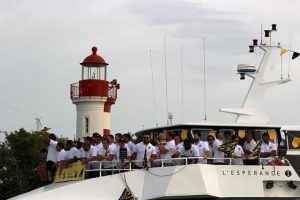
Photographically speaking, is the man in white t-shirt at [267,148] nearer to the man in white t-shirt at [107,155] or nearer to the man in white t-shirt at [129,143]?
the man in white t-shirt at [129,143]

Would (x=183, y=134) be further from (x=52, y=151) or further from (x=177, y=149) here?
(x=52, y=151)

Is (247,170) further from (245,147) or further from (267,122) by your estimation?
(267,122)

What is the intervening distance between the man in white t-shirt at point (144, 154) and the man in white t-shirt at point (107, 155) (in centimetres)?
68

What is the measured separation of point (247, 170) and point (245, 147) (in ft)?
3.63

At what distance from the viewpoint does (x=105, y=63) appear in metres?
47.2

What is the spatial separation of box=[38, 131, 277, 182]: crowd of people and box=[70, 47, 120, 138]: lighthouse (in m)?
Answer: 16.5

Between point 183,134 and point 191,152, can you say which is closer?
point 191,152

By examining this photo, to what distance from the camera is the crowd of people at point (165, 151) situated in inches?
1103

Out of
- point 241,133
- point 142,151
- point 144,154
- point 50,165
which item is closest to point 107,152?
point 142,151

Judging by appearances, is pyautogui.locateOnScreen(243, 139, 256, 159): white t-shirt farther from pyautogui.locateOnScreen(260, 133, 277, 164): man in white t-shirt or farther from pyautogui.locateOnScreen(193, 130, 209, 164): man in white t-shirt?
pyautogui.locateOnScreen(193, 130, 209, 164): man in white t-shirt

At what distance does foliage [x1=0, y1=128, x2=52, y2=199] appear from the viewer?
44.7 m

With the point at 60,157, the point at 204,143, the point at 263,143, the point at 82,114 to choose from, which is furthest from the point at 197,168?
the point at 82,114

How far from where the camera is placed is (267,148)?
94.9 ft

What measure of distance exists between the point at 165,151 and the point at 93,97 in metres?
18.7
